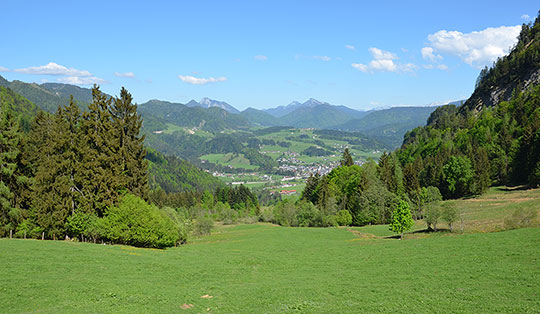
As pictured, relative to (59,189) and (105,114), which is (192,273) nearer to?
(59,189)

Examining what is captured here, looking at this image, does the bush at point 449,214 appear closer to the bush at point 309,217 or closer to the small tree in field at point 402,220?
the small tree in field at point 402,220

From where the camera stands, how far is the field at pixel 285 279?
19844mm

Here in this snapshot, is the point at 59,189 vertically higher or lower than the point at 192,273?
higher

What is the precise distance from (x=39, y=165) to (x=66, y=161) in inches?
156

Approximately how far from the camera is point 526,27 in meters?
188

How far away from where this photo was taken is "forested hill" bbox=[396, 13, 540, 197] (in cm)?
8850

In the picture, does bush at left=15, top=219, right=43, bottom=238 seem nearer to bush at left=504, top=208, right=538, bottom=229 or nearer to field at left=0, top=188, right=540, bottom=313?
field at left=0, top=188, right=540, bottom=313

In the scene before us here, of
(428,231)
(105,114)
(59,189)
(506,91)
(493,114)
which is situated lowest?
(428,231)

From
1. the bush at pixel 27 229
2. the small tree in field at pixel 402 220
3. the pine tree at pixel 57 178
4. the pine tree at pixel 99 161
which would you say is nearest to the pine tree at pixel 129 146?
the pine tree at pixel 99 161

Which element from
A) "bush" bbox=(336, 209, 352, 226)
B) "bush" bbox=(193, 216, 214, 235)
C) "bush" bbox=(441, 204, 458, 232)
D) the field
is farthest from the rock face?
the field

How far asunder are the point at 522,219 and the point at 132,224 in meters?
49.7

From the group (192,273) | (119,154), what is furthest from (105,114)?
(192,273)

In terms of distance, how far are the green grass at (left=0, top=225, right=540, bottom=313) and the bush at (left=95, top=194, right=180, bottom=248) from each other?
8.88 metres

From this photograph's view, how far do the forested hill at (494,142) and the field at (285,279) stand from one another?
55.7 m
